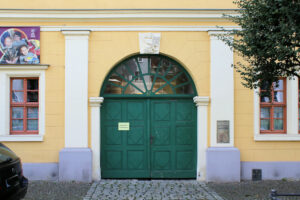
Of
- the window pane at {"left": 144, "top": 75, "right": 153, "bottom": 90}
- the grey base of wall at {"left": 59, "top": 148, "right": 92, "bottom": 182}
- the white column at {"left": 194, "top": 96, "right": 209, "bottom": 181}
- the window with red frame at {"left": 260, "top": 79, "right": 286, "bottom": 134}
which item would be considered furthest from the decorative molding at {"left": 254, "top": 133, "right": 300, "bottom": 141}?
the grey base of wall at {"left": 59, "top": 148, "right": 92, "bottom": 182}

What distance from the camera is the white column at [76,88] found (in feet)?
28.0

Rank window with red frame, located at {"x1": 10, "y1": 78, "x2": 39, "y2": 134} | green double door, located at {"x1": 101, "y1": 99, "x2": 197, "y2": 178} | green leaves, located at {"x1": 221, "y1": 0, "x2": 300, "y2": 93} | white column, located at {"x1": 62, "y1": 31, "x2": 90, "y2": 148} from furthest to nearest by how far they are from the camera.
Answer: green double door, located at {"x1": 101, "y1": 99, "x2": 197, "y2": 178}, window with red frame, located at {"x1": 10, "y1": 78, "x2": 39, "y2": 134}, white column, located at {"x1": 62, "y1": 31, "x2": 90, "y2": 148}, green leaves, located at {"x1": 221, "y1": 0, "x2": 300, "y2": 93}

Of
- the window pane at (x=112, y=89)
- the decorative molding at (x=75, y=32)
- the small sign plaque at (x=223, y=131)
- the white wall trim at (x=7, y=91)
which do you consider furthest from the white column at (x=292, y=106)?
the white wall trim at (x=7, y=91)

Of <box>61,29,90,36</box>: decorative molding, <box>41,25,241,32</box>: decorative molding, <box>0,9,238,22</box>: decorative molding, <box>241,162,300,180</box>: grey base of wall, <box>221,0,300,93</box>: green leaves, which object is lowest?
<box>241,162,300,180</box>: grey base of wall

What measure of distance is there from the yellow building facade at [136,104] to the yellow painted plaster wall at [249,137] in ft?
0.09

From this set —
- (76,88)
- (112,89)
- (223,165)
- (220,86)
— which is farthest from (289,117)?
(76,88)

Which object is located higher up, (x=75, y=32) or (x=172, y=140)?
(x=75, y=32)

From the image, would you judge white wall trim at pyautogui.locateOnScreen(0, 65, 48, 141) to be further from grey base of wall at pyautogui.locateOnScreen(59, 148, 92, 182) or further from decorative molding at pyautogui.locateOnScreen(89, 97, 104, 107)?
decorative molding at pyautogui.locateOnScreen(89, 97, 104, 107)

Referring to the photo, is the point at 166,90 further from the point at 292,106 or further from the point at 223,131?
the point at 292,106

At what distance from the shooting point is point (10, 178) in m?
5.10

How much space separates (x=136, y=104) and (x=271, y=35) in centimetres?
418

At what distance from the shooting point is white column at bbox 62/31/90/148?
8547 millimetres

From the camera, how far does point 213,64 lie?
8.70m

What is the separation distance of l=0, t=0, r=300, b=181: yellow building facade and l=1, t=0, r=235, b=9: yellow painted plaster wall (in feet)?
0.09
